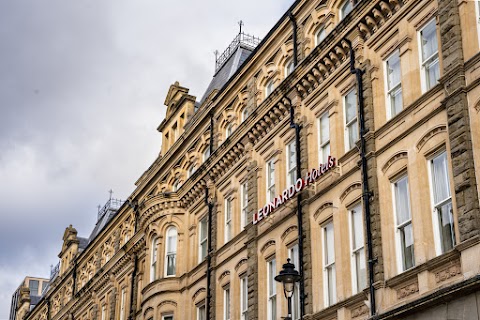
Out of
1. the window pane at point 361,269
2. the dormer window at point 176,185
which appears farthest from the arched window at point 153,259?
the window pane at point 361,269

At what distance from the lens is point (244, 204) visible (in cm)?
3694

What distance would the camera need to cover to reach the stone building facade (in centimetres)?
2372

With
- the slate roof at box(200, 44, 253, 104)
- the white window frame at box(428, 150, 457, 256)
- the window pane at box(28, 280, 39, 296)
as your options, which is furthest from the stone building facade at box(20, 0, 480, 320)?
the window pane at box(28, 280, 39, 296)

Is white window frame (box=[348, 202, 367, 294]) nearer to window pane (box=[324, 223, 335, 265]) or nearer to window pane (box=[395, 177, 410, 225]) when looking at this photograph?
window pane (box=[324, 223, 335, 265])

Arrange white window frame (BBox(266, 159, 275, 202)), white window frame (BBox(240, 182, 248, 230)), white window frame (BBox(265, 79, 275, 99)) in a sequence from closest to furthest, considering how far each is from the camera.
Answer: white window frame (BBox(266, 159, 275, 202)), white window frame (BBox(240, 182, 248, 230)), white window frame (BBox(265, 79, 275, 99))

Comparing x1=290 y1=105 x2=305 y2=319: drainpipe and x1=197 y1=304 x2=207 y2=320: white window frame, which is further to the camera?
x1=197 y1=304 x2=207 y2=320: white window frame

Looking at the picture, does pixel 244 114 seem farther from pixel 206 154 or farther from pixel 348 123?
pixel 348 123

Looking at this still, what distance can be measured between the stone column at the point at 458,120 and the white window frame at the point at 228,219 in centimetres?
1552

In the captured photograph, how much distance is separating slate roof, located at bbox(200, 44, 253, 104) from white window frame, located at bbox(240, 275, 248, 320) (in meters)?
13.0

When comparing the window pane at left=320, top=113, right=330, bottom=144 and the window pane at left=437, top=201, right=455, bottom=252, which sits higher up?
the window pane at left=320, top=113, right=330, bottom=144

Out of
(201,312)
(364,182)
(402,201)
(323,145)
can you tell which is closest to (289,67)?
(323,145)

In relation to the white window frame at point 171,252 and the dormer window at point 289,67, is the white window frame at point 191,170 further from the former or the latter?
the dormer window at point 289,67

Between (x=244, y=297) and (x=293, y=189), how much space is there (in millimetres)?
6256

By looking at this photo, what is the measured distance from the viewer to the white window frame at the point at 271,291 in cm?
3244
